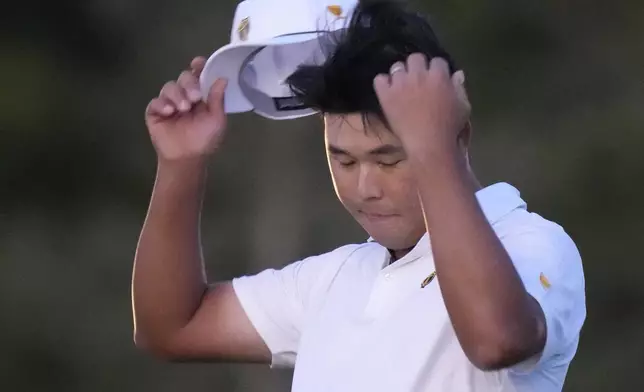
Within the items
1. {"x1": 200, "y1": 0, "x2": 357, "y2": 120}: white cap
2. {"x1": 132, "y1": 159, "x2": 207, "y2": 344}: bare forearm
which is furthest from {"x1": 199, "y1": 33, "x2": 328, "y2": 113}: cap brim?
{"x1": 132, "y1": 159, "x2": 207, "y2": 344}: bare forearm

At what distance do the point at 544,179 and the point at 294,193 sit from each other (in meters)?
0.78

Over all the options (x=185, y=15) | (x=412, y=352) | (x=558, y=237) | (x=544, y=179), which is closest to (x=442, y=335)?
(x=412, y=352)

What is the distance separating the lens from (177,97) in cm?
161

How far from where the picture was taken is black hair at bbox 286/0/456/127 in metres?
1.46

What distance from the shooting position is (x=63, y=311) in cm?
384

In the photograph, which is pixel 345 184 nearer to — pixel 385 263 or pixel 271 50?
pixel 385 263

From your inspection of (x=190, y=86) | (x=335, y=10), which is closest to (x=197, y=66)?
(x=190, y=86)

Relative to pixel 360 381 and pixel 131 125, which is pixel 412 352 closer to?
pixel 360 381

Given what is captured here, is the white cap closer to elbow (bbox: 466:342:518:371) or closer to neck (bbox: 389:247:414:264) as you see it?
neck (bbox: 389:247:414:264)

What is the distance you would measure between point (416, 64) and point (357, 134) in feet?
0.62

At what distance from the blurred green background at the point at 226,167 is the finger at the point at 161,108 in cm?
194

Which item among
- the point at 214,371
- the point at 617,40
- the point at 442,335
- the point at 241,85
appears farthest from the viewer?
the point at 214,371

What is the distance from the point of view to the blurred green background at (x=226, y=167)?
11.6 feet

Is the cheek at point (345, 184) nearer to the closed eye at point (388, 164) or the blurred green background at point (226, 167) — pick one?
the closed eye at point (388, 164)
